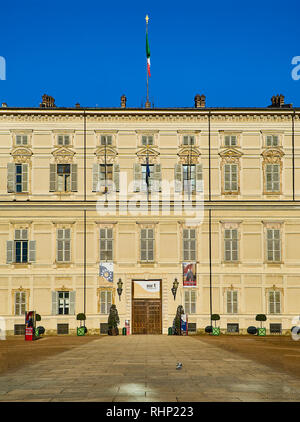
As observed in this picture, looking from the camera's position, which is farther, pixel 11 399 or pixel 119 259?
pixel 119 259

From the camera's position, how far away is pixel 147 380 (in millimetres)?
17141

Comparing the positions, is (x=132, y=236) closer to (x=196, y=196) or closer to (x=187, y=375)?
(x=196, y=196)

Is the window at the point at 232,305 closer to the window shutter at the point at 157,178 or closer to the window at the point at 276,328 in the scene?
the window at the point at 276,328

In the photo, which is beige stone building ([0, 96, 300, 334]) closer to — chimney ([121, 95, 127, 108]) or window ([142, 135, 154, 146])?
window ([142, 135, 154, 146])

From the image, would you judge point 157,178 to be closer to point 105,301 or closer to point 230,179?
point 230,179

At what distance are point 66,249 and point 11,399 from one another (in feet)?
99.2

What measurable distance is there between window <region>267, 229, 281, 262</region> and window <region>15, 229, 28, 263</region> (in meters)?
18.3

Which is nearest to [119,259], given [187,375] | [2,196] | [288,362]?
[2,196]

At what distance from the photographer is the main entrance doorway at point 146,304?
144 feet

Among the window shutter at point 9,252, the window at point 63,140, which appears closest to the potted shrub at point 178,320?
the window shutter at point 9,252

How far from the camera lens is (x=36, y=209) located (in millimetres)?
44094

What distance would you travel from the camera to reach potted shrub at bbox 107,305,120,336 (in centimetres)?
4162

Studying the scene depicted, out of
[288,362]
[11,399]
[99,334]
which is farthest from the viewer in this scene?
[99,334]

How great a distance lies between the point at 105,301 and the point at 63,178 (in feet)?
32.3
